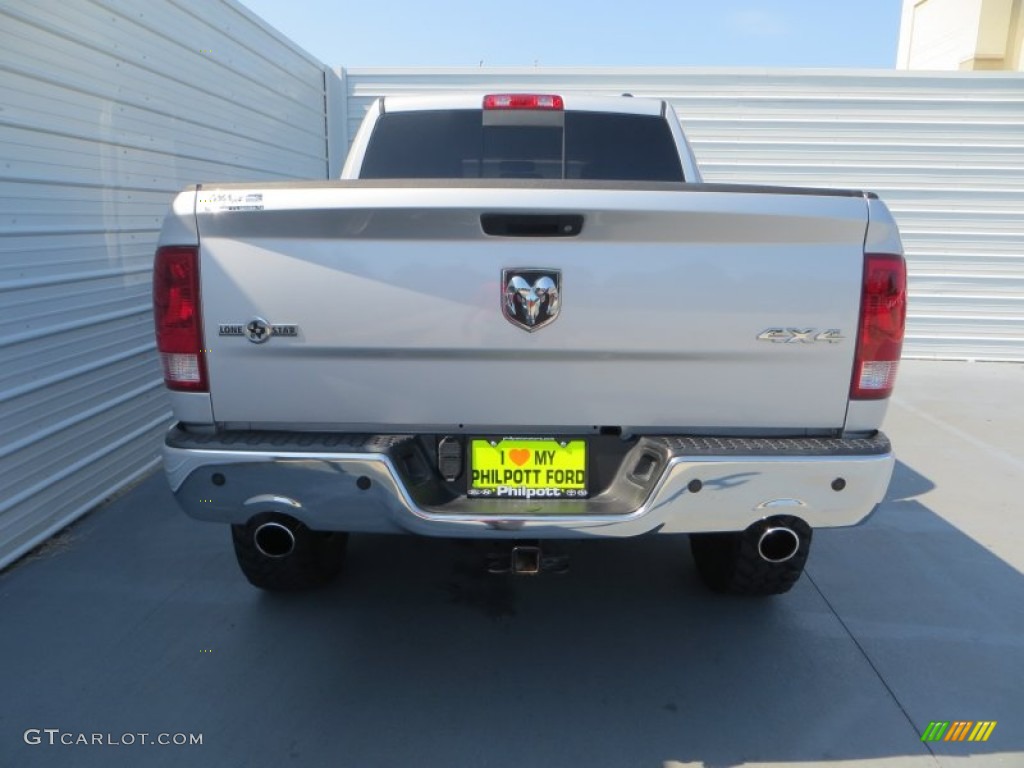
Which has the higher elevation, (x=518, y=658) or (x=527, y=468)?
(x=527, y=468)

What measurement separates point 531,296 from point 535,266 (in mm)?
88

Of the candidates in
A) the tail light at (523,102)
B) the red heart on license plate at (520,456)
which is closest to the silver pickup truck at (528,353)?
the red heart on license plate at (520,456)

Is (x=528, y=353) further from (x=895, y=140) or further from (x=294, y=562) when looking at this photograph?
(x=895, y=140)

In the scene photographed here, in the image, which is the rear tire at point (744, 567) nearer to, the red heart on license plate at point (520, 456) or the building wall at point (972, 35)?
the red heart on license plate at point (520, 456)

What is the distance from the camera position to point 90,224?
4.04 m

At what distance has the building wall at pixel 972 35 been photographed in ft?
45.0

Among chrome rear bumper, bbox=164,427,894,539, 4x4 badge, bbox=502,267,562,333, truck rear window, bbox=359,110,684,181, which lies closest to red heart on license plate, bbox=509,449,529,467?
chrome rear bumper, bbox=164,427,894,539

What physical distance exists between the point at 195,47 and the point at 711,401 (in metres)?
4.60

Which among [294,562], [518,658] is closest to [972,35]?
[518,658]

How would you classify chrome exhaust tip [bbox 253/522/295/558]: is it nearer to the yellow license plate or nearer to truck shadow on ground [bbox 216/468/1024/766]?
truck shadow on ground [bbox 216/468/1024/766]

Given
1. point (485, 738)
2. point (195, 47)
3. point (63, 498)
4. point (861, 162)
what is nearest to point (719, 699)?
point (485, 738)

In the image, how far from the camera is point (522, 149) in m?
3.63

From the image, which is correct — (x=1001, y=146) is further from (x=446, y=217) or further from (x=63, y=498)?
(x=63, y=498)

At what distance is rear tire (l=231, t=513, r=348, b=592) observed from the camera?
2.93 meters
